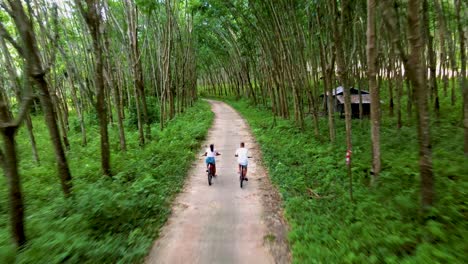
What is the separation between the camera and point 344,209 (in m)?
6.41

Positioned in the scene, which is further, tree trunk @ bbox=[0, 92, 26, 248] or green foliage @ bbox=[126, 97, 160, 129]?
green foliage @ bbox=[126, 97, 160, 129]

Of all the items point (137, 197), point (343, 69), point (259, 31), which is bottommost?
point (137, 197)

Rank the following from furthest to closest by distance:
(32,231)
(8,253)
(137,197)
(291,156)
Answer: (291,156) < (137,197) < (32,231) < (8,253)

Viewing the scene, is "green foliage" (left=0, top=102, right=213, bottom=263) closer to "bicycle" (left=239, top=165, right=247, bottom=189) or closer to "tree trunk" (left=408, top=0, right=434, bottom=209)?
"bicycle" (left=239, top=165, right=247, bottom=189)

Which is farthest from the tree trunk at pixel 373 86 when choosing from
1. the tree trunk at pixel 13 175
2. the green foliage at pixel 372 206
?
the tree trunk at pixel 13 175

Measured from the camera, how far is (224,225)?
6453 millimetres

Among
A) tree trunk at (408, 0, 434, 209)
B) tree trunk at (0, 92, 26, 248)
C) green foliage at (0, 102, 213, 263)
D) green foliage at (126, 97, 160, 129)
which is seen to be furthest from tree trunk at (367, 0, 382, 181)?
green foliage at (126, 97, 160, 129)

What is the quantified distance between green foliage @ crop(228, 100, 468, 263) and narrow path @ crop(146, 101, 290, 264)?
0.43 meters

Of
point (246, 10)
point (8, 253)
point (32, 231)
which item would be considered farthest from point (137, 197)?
point (246, 10)

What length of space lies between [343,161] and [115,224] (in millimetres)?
6985

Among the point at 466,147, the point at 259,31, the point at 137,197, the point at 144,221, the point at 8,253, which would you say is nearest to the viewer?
the point at 8,253

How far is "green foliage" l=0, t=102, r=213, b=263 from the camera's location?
15.5ft

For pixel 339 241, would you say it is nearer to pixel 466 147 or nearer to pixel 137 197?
pixel 137 197

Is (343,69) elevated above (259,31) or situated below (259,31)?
below
